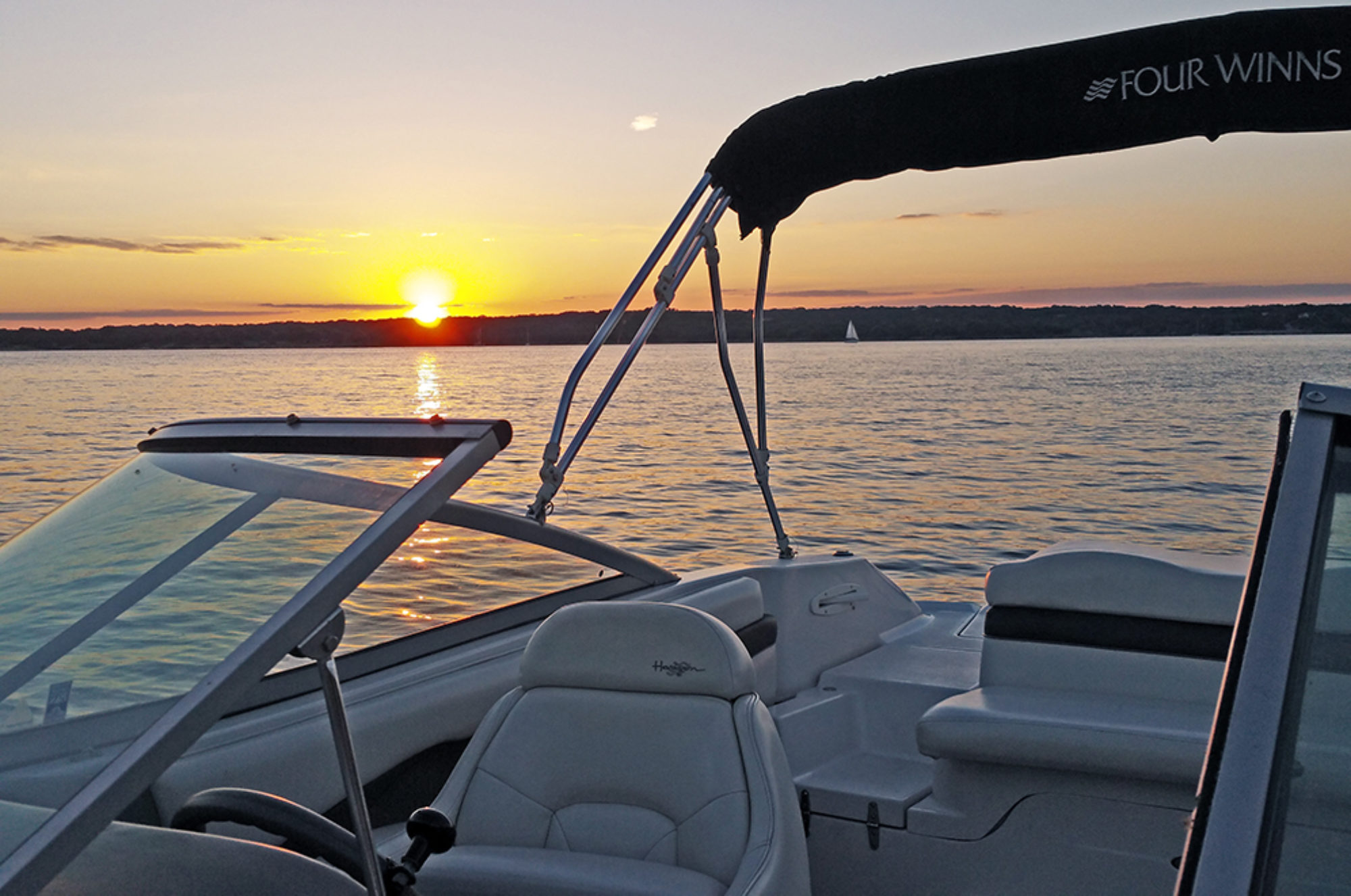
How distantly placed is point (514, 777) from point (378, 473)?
47.1 inches

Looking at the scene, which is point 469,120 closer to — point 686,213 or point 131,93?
point 131,93

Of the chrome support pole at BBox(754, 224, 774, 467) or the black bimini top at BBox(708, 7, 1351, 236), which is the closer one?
the black bimini top at BBox(708, 7, 1351, 236)

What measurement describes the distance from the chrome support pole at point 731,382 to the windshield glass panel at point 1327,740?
2.74m

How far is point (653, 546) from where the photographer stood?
37.0ft

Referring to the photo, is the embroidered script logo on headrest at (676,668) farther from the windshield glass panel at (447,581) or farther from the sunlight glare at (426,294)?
the sunlight glare at (426,294)

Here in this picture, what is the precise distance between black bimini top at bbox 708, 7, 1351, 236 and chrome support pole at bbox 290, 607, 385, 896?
2.53 m

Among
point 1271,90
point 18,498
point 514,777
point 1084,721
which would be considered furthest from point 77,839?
point 18,498

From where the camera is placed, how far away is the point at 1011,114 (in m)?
3.12

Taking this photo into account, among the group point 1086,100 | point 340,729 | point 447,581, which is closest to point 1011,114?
point 1086,100

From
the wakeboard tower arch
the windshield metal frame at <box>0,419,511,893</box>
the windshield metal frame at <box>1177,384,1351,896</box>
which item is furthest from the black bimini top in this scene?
the windshield metal frame at <box>0,419,511,893</box>

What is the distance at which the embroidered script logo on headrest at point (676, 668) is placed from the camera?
7.57ft

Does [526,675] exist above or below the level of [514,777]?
above

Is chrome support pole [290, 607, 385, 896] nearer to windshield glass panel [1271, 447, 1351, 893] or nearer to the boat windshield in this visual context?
the boat windshield

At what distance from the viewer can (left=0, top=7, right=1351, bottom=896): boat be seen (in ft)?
3.44
